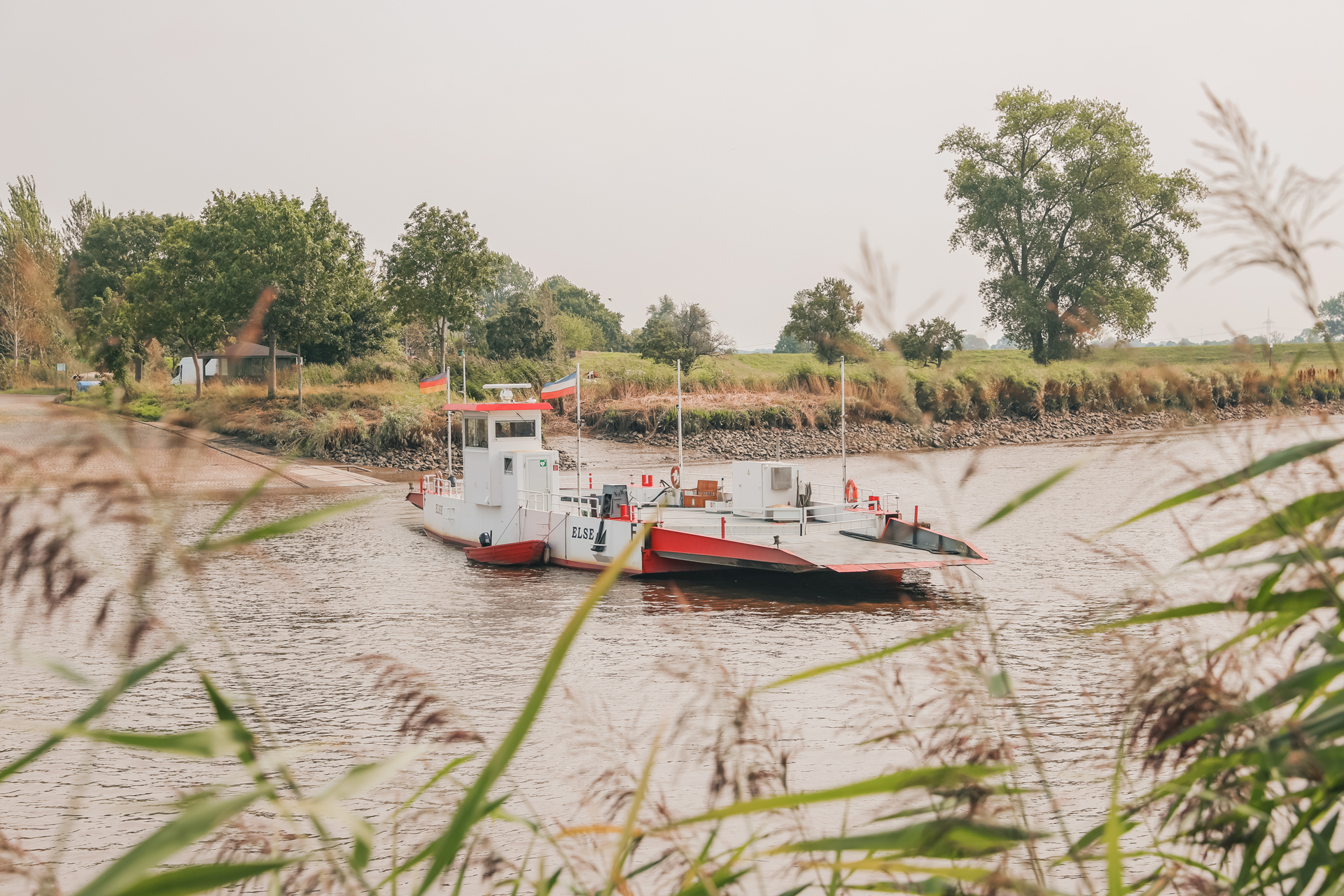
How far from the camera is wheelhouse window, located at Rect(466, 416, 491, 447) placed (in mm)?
25719

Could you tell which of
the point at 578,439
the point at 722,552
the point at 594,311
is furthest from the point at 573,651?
the point at 594,311

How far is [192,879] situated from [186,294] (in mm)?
54032

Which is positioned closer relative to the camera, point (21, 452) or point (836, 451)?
point (21, 452)

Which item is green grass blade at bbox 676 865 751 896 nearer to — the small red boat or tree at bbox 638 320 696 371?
the small red boat

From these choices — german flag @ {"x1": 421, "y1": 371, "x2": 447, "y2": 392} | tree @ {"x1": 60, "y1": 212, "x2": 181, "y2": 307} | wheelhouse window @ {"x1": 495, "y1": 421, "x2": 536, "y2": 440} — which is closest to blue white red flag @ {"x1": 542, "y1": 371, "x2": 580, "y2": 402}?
wheelhouse window @ {"x1": 495, "y1": 421, "x2": 536, "y2": 440}

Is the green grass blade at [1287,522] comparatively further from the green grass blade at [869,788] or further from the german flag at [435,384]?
the german flag at [435,384]

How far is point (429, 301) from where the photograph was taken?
180 ft

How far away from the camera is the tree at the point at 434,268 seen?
54.9 meters

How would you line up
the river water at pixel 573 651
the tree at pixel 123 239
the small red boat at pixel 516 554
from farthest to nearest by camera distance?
the tree at pixel 123 239
the small red boat at pixel 516 554
the river water at pixel 573 651

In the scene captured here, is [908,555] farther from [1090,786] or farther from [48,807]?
[48,807]

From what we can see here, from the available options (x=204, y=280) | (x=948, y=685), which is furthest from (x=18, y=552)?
(x=204, y=280)

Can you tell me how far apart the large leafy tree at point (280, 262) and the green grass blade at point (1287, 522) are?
1911 inches

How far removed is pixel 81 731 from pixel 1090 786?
9735mm

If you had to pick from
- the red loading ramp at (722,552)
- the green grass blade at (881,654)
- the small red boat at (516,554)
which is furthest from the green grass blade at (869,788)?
the small red boat at (516,554)
